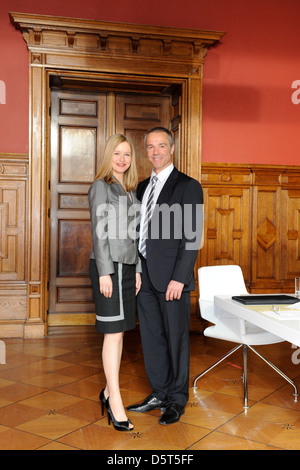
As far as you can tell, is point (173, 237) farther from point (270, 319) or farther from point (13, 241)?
point (13, 241)

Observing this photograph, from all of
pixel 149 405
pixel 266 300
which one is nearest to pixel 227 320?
pixel 266 300

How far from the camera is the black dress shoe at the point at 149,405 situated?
108 inches

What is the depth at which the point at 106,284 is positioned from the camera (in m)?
2.44

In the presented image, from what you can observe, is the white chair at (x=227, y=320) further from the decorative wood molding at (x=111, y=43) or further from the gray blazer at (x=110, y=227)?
the decorative wood molding at (x=111, y=43)

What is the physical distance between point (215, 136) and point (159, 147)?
2.40m

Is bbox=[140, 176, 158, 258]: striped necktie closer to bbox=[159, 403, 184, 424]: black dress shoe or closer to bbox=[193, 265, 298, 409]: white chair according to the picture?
bbox=[193, 265, 298, 409]: white chair

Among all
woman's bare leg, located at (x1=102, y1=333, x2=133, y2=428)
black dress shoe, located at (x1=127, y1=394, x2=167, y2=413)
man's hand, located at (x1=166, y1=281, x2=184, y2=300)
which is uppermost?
man's hand, located at (x1=166, y1=281, x2=184, y2=300)

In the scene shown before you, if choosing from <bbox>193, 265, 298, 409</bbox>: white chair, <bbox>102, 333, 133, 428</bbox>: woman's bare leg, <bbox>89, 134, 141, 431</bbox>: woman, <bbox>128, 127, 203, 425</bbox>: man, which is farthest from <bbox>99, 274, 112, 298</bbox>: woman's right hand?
<bbox>193, 265, 298, 409</bbox>: white chair

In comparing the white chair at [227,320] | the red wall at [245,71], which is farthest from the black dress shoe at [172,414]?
the red wall at [245,71]

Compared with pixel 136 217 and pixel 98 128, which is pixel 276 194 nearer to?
pixel 98 128

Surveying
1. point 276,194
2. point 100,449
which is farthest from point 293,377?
point 276,194

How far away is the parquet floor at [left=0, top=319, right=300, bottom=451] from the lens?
2.38 m

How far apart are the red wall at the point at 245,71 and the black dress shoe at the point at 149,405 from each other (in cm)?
289
